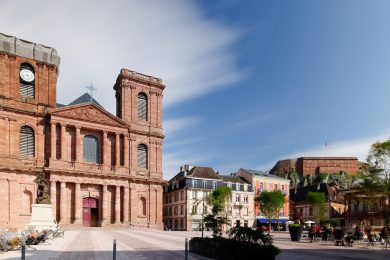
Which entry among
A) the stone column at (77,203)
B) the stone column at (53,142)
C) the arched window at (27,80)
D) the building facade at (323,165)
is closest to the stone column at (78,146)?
the stone column at (53,142)

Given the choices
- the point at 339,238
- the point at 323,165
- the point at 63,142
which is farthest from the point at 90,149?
the point at 323,165

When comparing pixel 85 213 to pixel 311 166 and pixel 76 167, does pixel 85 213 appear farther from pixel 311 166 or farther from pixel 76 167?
pixel 311 166

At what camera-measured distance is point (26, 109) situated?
133 feet

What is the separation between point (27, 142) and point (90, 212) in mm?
10384

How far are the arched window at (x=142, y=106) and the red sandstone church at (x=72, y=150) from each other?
0.23 meters

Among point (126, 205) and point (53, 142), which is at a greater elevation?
point (53, 142)

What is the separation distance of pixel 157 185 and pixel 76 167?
1067 cm

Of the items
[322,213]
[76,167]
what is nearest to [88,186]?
[76,167]

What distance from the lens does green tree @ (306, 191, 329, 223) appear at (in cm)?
6388

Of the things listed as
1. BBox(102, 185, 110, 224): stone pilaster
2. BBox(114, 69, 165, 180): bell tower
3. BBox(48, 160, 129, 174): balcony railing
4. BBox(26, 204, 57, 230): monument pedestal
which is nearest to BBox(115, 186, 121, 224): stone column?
BBox(102, 185, 110, 224): stone pilaster

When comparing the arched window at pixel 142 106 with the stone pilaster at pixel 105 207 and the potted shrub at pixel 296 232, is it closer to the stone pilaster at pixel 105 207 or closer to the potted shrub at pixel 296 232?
the stone pilaster at pixel 105 207

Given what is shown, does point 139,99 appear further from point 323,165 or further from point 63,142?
point 323,165

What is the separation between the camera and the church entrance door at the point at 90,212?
137ft

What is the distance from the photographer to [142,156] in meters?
47.2
